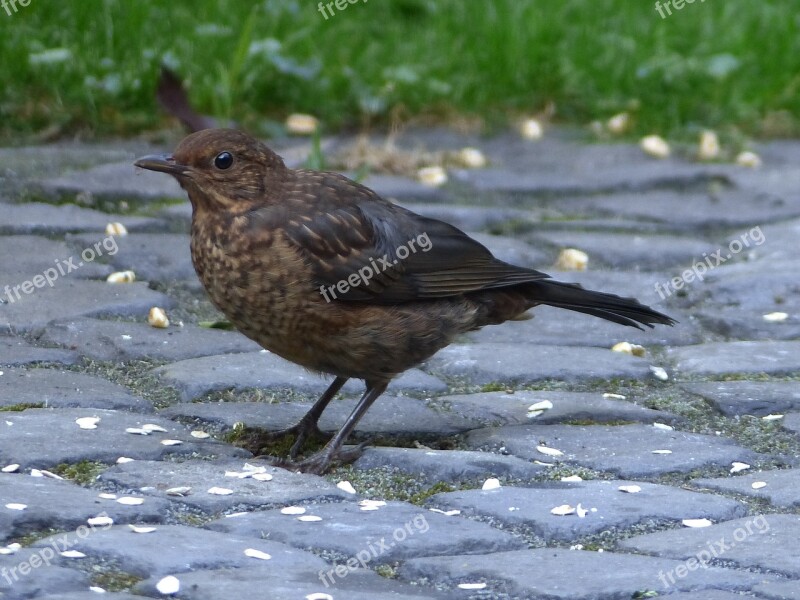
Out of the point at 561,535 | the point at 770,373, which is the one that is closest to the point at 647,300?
the point at 770,373

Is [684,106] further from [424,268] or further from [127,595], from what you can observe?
[127,595]

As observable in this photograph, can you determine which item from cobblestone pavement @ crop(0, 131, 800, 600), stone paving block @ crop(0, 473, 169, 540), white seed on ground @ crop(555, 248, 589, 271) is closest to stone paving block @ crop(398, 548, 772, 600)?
cobblestone pavement @ crop(0, 131, 800, 600)

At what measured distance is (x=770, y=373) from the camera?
4570mm

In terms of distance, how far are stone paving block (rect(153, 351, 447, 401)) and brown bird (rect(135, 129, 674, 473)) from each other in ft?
0.86

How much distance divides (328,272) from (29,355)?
1.00 metres

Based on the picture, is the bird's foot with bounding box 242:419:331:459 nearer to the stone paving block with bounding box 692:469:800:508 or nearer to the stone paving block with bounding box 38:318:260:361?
the stone paving block with bounding box 38:318:260:361

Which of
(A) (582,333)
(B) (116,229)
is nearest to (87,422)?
(B) (116,229)

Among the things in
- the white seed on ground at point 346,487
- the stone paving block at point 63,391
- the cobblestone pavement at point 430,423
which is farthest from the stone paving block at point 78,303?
the white seed on ground at point 346,487

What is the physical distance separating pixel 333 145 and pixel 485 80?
1.28 meters

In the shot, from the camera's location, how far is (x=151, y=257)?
5.31m

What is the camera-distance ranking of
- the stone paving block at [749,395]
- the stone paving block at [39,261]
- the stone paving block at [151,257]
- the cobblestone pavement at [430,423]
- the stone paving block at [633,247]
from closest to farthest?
the cobblestone pavement at [430,423], the stone paving block at [749,395], the stone paving block at [39,261], the stone paving block at [151,257], the stone paving block at [633,247]

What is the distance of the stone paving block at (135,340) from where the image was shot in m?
4.37
